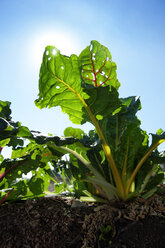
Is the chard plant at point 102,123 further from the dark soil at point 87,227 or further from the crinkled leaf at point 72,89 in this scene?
the dark soil at point 87,227

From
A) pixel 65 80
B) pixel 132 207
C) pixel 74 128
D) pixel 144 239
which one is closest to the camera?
pixel 144 239

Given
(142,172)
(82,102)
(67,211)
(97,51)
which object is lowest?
(67,211)

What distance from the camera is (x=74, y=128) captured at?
1.78 metres

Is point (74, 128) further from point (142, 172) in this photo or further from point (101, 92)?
point (142, 172)

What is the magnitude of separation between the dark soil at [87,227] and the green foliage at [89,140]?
166 mm

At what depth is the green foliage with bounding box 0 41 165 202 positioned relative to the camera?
4.90 ft

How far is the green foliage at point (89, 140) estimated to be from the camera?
1493mm

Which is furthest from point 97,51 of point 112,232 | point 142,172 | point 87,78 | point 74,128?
point 112,232

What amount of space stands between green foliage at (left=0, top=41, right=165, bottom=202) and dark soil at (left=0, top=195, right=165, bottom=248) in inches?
6.5

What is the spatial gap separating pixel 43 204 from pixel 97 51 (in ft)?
3.95

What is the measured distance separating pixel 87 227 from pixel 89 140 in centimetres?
62

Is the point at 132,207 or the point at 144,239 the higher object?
the point at 132,207

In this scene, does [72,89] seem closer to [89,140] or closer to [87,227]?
[89,140]

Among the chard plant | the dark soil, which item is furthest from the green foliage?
the dark soil
